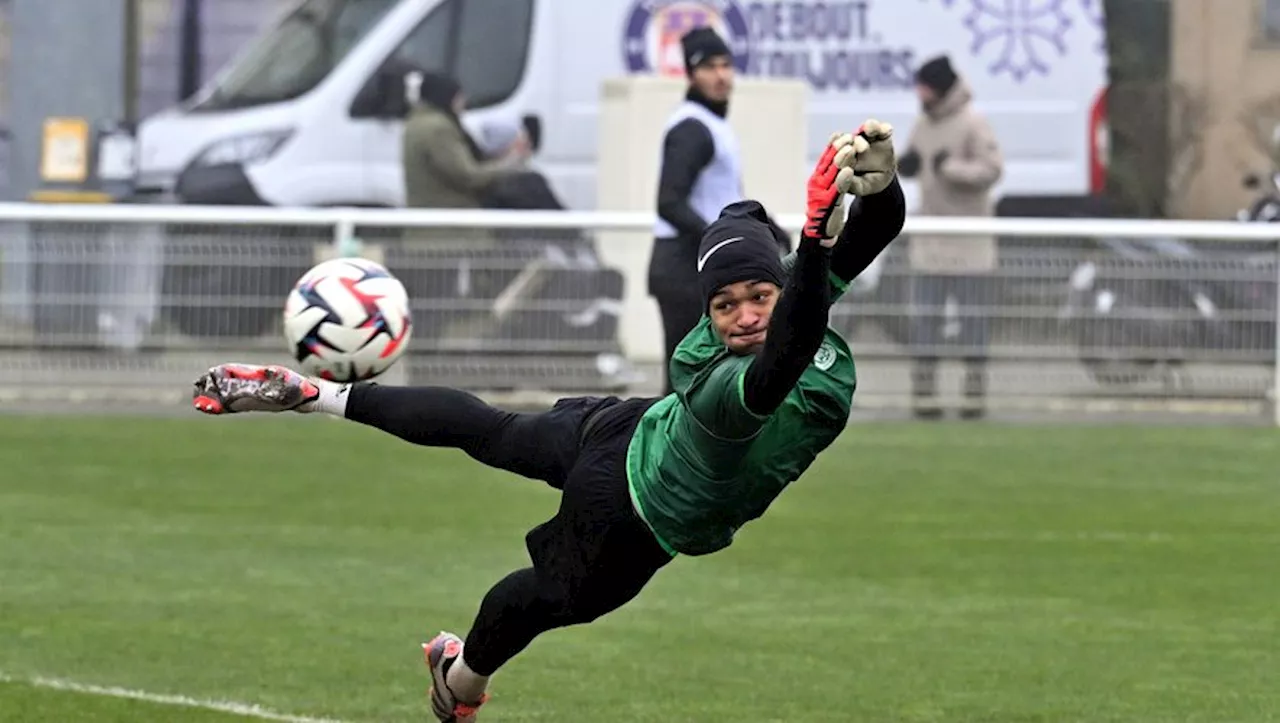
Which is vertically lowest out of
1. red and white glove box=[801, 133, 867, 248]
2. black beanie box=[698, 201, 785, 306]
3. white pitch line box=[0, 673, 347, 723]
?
white pitch line box=[0, 673, 347, 723]

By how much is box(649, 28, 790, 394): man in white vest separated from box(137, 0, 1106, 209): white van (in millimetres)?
7748

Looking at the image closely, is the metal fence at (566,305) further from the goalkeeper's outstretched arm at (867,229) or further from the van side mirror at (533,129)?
the goalkeeper's outstretched arm at (867,229)

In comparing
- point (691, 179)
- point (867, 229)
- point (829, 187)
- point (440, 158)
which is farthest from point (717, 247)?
point (440, 158)

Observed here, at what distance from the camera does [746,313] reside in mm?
6375

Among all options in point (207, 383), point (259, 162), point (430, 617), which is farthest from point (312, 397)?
point (259, 162)

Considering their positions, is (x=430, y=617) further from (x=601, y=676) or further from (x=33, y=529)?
(x=33, y=529)

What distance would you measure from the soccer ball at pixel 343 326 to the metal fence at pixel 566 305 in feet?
26.3

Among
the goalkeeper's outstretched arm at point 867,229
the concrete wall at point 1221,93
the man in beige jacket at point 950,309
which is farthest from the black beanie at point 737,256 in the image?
the concrete wall at point 1221,93

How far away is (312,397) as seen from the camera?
7.41m

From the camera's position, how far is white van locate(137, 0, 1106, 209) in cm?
2033

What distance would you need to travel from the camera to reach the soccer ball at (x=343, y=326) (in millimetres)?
8930

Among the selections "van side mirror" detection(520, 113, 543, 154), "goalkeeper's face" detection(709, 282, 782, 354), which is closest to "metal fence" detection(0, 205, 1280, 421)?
"van side mirror" detection(520, 113, 543, 154)

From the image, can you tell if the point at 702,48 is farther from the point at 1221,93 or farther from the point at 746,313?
the point at 1221,93

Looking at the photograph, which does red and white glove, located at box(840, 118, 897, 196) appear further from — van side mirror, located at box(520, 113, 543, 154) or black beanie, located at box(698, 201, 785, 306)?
van side mirror, located at box(520, 113, 543, 154)
